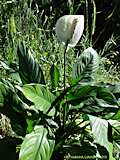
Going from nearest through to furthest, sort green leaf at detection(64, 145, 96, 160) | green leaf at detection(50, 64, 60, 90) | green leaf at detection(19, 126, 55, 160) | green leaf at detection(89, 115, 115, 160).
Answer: green leaf at detection(19, 126, 55, 160) → green leaf at detection(89, 115, 115, 160) → green leaf at detection(64, 145, 96, 160) → green leaf at detection(50, 64, 60, 90)

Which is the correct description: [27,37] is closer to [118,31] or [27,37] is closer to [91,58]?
[91,58]

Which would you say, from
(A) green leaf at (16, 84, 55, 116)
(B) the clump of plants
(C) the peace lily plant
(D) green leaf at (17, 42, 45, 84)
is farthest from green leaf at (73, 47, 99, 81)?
(C) the peace lily plant

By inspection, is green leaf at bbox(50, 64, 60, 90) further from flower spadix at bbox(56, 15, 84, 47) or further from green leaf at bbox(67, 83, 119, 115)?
flower spadix at bbox(56, 15, 84, 47)

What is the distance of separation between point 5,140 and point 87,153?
0.51 metres

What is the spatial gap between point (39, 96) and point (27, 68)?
1.23 feet

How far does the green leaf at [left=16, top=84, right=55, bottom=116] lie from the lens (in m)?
2.58

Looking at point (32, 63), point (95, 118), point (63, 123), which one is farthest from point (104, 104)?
point (32, 63)

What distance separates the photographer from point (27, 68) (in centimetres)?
300

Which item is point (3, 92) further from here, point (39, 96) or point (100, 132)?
point (100, 132)

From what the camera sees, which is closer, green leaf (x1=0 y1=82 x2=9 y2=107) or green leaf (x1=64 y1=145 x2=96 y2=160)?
green leaf (x1=0 y1=82 x2=9 y2=107)

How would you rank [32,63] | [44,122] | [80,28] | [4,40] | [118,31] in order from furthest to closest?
[118,31]
[4,40]
[32,63]
[44,122]
[80,28]

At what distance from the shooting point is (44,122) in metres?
2.83

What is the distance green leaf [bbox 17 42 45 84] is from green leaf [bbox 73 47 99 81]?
25 centimetres

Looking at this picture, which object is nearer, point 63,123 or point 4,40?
point 63,123
